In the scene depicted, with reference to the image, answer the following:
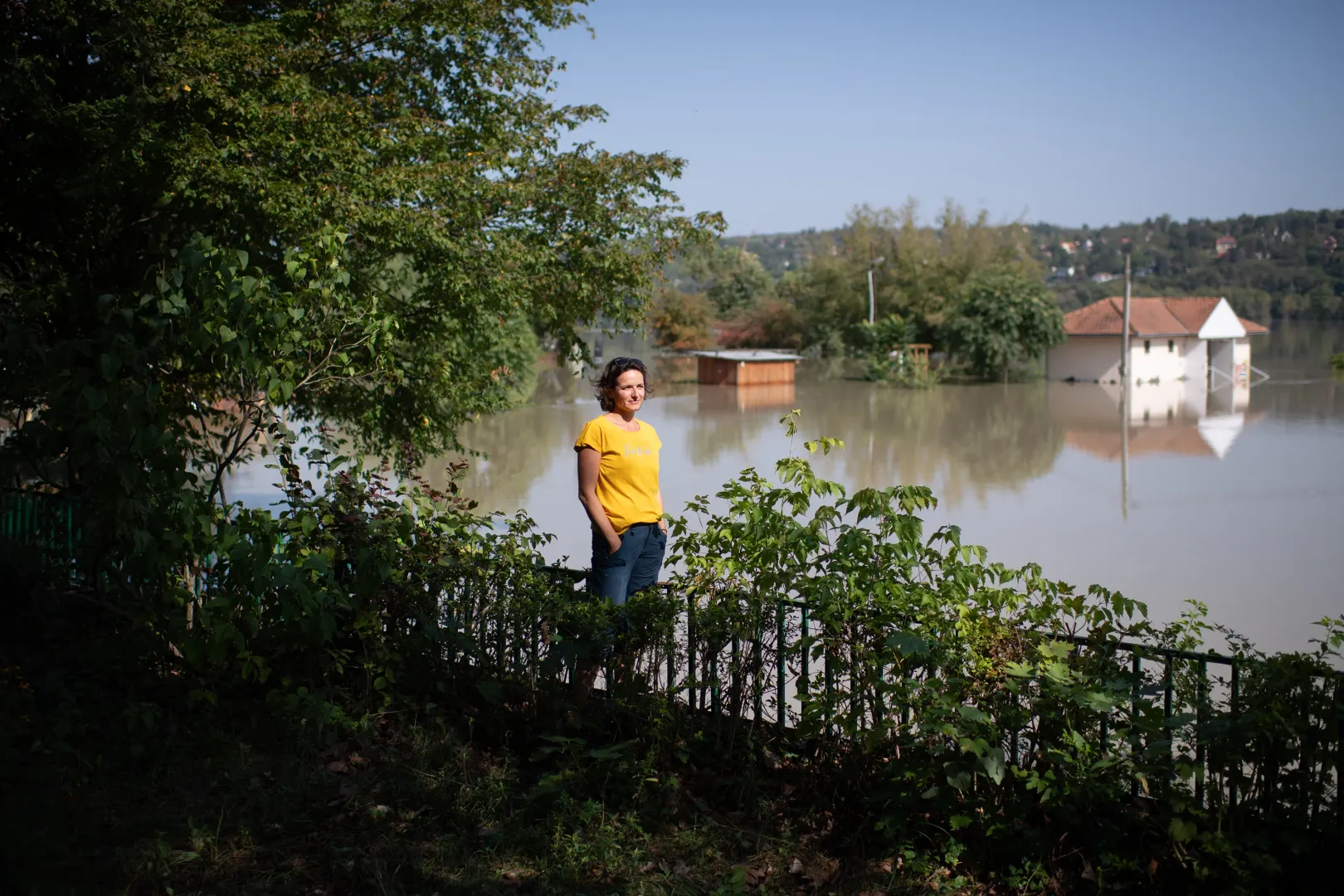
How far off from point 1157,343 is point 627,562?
48314mm

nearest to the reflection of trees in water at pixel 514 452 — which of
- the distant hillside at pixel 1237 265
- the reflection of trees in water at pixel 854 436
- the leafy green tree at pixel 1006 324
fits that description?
the reflection of trees in water at pixel 854 436

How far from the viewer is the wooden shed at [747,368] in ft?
159

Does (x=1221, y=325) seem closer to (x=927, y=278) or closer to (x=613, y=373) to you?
(x=927, y=278)

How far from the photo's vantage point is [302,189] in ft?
34.5

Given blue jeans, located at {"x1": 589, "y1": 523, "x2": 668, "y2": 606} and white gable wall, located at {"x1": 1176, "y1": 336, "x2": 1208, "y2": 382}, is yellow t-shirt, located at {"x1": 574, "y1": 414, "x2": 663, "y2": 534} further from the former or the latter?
white gable wall, located at {"x1": 1176, "y1": 336, "x2": 1208, "y2": 382}

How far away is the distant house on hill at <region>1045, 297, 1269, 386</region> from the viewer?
1874 inches

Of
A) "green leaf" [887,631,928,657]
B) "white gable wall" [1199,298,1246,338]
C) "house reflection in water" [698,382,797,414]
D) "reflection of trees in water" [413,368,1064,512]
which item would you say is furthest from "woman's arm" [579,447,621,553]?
"white gable wall" [1199,298,1246,338]

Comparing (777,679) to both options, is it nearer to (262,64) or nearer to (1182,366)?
(262,64)

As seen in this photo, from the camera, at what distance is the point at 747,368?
4847 centimetres

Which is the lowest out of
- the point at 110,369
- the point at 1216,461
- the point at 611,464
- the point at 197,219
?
the point at 1216,461

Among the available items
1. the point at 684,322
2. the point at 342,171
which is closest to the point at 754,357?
the point at 684,322

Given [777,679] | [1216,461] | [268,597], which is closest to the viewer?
[777,679]

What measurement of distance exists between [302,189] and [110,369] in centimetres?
636

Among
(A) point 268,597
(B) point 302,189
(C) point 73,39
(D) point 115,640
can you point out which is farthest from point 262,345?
(C) point 73,39
